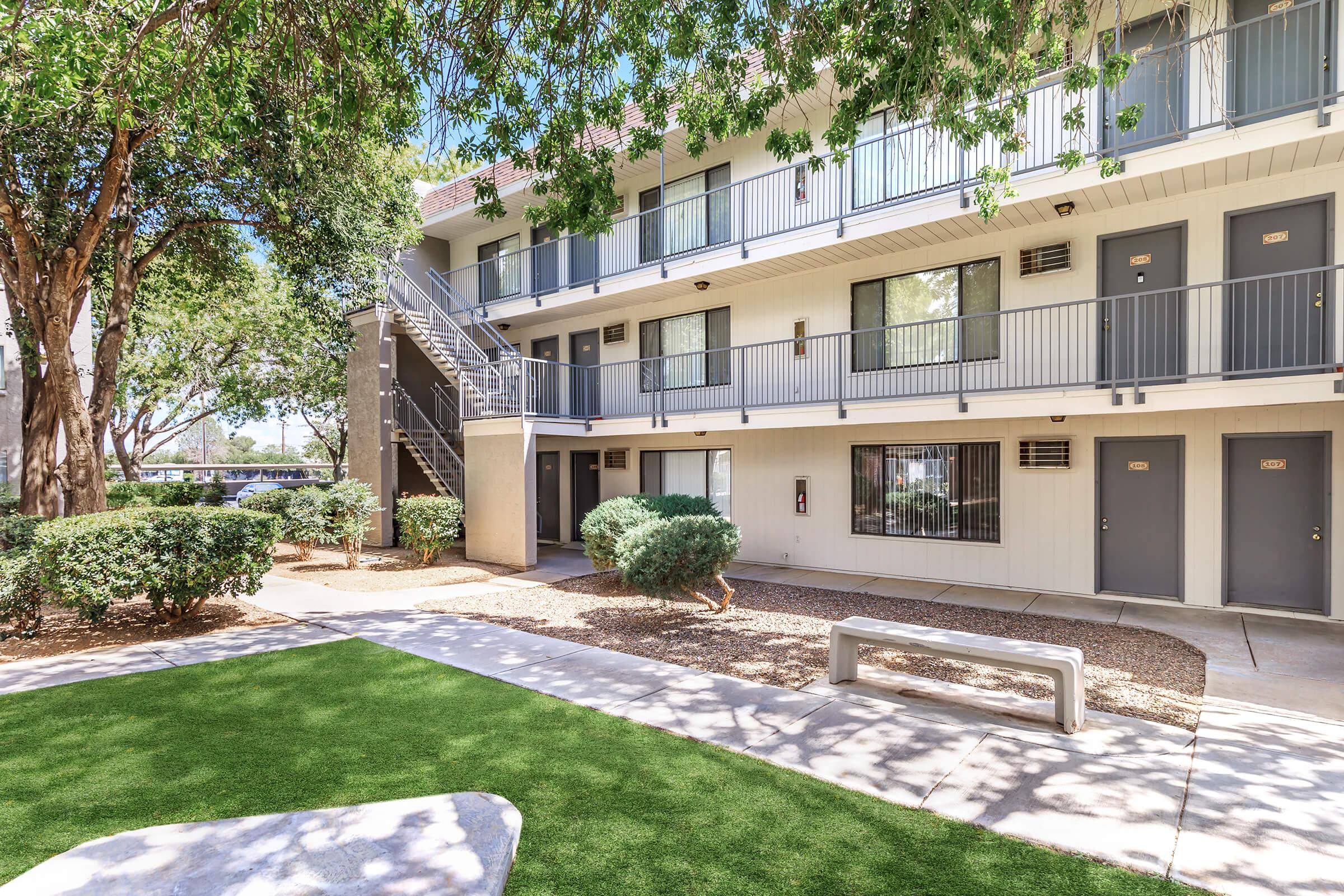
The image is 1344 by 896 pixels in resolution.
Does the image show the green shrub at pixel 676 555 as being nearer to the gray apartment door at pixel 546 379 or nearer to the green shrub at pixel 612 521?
the green shrub at pixel 612 521

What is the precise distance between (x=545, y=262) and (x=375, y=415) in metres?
5.66

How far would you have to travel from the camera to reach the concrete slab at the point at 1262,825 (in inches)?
132

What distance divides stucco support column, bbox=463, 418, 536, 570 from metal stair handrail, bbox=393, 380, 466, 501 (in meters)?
1.82

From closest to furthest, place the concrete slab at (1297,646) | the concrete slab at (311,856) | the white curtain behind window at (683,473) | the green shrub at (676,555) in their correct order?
the concrete slab at (311,856)
the concrete slab at (1297,646)
the green shrub at (676,555)
the white curtain behind window at (683,473)

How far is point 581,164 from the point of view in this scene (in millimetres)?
7367

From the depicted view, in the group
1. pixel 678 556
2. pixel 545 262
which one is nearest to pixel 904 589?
pixel 678 556

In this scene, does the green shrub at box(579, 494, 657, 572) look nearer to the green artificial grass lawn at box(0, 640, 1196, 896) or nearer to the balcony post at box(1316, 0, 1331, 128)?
the green artificial grass lawn at box(0, 640, 1196, 896)

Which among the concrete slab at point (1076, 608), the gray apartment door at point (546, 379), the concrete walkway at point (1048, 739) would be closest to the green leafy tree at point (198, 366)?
the gray apartment door at point (546, 379)

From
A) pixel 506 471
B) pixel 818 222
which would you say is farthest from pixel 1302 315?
pixel 506 471

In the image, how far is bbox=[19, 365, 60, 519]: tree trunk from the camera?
457 inches

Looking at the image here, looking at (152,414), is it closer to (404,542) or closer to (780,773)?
(404,542)

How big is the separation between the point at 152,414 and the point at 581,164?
2857cm

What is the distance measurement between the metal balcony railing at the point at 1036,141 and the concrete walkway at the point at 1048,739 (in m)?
5.21

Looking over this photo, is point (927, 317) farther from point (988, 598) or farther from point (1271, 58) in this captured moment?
point (1271, 58)
